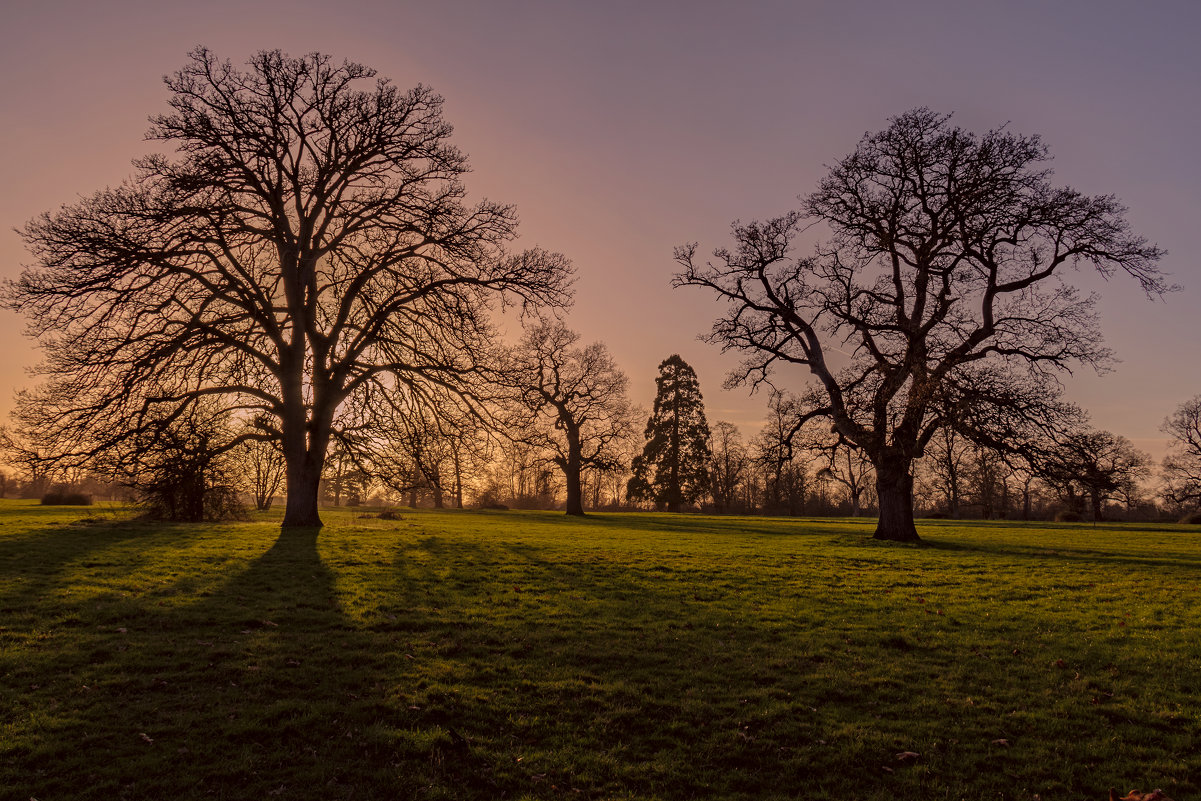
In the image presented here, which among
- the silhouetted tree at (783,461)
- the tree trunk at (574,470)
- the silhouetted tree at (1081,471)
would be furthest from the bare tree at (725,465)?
the silhouetted tree at (1081,471)

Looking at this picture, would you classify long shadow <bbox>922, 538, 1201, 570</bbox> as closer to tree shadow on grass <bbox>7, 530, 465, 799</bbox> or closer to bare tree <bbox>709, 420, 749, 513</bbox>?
tree shadow on grass <bbox>7, 530, 465, 799</bbox>

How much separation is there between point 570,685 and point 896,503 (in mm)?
22750

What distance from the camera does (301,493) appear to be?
23922 mm

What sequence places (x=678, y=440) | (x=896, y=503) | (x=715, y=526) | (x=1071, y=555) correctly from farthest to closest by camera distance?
(x=678, y=440) < (x=715, y=526) < (x=896, y=503) < (x=1071, y=555)

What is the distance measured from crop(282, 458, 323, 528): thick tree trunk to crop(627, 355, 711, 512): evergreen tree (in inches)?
1755

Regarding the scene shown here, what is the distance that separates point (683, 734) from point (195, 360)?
69.7ft

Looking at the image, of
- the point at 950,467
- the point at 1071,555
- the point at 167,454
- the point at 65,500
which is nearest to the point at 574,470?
the point at 167,454

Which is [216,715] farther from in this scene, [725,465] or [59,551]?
[725,465]

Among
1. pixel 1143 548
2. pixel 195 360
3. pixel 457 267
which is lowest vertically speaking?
pixel 1143 548

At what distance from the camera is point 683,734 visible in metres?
6.71

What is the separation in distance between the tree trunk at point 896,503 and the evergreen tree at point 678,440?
1494 inches

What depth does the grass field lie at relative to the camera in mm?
5738

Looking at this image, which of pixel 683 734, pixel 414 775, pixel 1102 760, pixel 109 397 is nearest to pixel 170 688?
pixel 414 775

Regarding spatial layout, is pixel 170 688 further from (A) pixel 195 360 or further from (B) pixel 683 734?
(A) pixel 195 360
